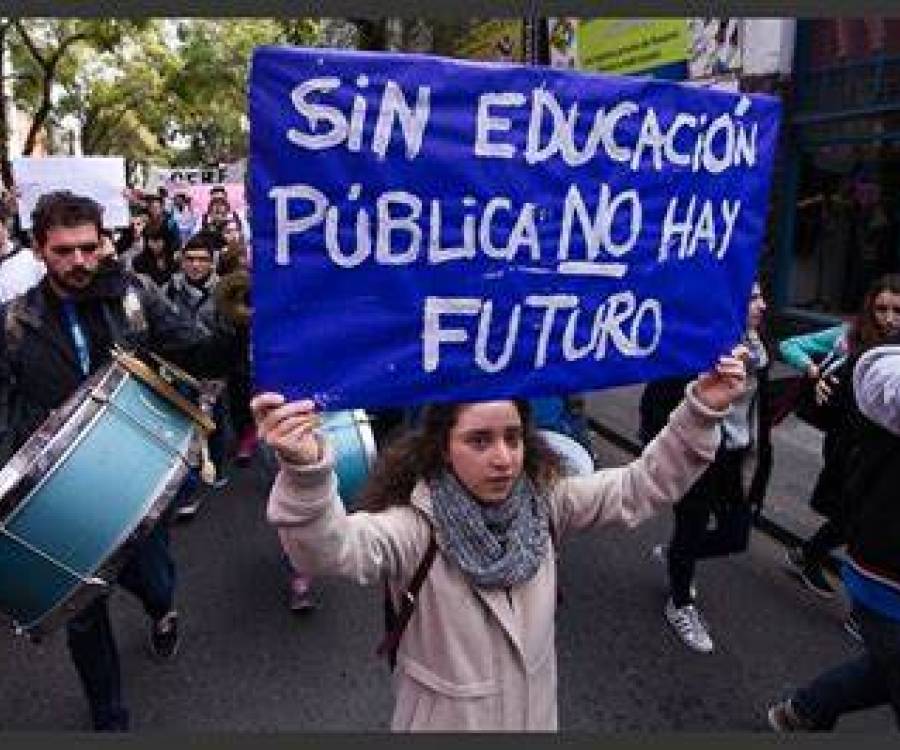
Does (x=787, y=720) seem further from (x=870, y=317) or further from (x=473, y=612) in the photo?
(x=473, y=612)

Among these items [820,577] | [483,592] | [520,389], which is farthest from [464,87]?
[820,577]

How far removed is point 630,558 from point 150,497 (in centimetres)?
305

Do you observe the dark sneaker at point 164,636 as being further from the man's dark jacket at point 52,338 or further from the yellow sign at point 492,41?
the yellow sign at point 492,41

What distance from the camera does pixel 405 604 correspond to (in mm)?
2391

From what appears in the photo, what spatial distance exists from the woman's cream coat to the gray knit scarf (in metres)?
0.04

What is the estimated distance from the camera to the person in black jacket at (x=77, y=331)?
138 inches

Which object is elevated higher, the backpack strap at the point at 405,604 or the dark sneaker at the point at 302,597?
the backpack strap at the point at 405,604

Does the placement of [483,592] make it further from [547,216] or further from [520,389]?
[547,216]

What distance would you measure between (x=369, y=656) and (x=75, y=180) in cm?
588

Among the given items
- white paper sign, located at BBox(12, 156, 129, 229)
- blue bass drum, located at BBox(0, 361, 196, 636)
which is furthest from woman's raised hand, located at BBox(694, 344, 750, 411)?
white paper sign, located at BBox(12, 156, 129, 229)

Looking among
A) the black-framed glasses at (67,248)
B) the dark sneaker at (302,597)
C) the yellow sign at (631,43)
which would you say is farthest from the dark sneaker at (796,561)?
the yellow sign at (631,43)

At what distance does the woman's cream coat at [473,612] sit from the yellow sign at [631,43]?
382 inches

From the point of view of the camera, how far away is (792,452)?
25.6 ft

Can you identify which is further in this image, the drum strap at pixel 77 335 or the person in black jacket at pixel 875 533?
the drum strap at pixel 77 335
